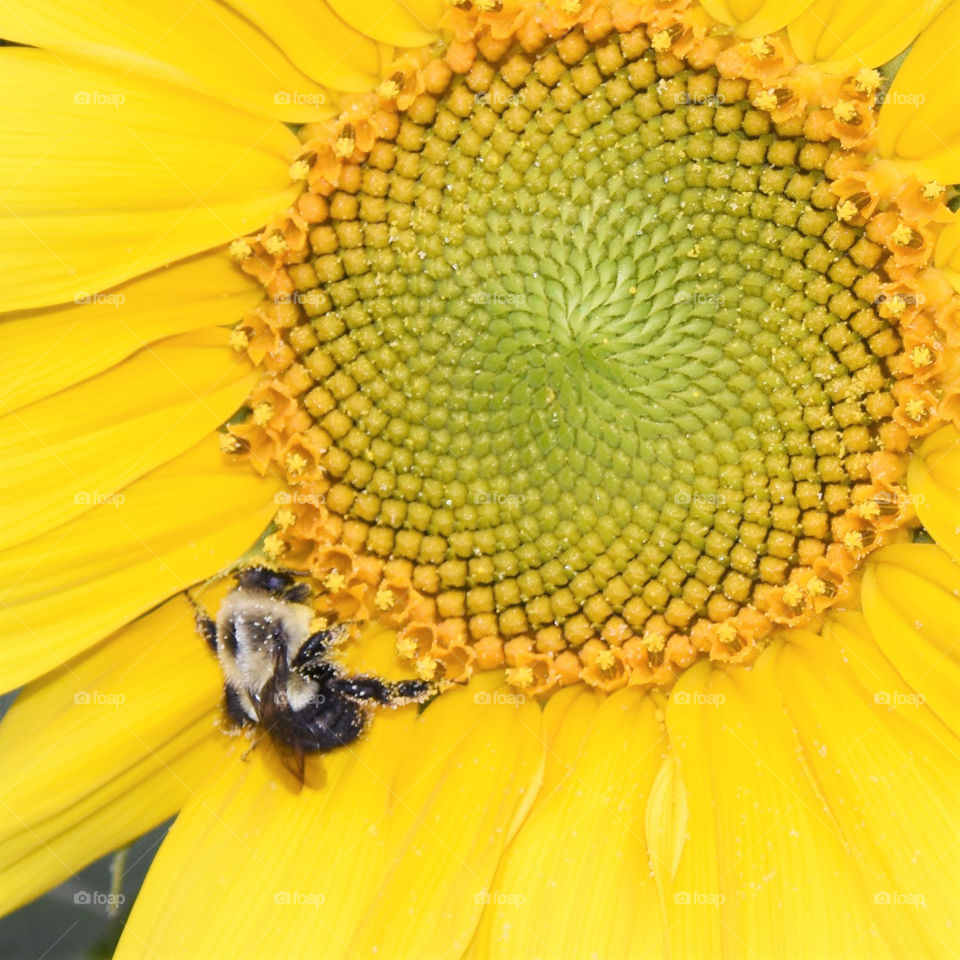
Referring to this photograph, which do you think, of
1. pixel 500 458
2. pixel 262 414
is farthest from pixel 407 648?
pixel 262 414

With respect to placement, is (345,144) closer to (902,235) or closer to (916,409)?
(902,235)

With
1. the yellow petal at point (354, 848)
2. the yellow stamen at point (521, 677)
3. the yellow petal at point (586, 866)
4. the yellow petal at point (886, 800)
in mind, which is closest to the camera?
the yellow petal at point (886, 800)

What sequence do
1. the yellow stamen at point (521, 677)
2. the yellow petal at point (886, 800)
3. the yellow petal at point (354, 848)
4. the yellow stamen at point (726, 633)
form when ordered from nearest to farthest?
the yellow petal at point (886, 800)
the yellow petal at point (354, 848)
the yellow stamen at point (726, 633)
the yellow stamen at point (521, 677)

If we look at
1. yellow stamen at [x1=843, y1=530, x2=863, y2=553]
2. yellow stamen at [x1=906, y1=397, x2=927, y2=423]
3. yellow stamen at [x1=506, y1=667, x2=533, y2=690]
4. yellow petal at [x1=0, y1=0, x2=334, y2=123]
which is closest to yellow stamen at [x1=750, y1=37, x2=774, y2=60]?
yellow stamen at [x1=906, y1=397, x2=927, y2=423]

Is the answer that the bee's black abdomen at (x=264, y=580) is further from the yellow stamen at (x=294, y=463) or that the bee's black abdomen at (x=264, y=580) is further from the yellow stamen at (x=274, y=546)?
the yellow stamen at (x=294, y=463)

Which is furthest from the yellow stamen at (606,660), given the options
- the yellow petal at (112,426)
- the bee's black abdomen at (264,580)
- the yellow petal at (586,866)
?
the yellow petal at (112,426)

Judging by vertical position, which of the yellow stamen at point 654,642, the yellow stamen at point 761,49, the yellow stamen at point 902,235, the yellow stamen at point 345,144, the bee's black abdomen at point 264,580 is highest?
the yellow stamen at point 345,144
